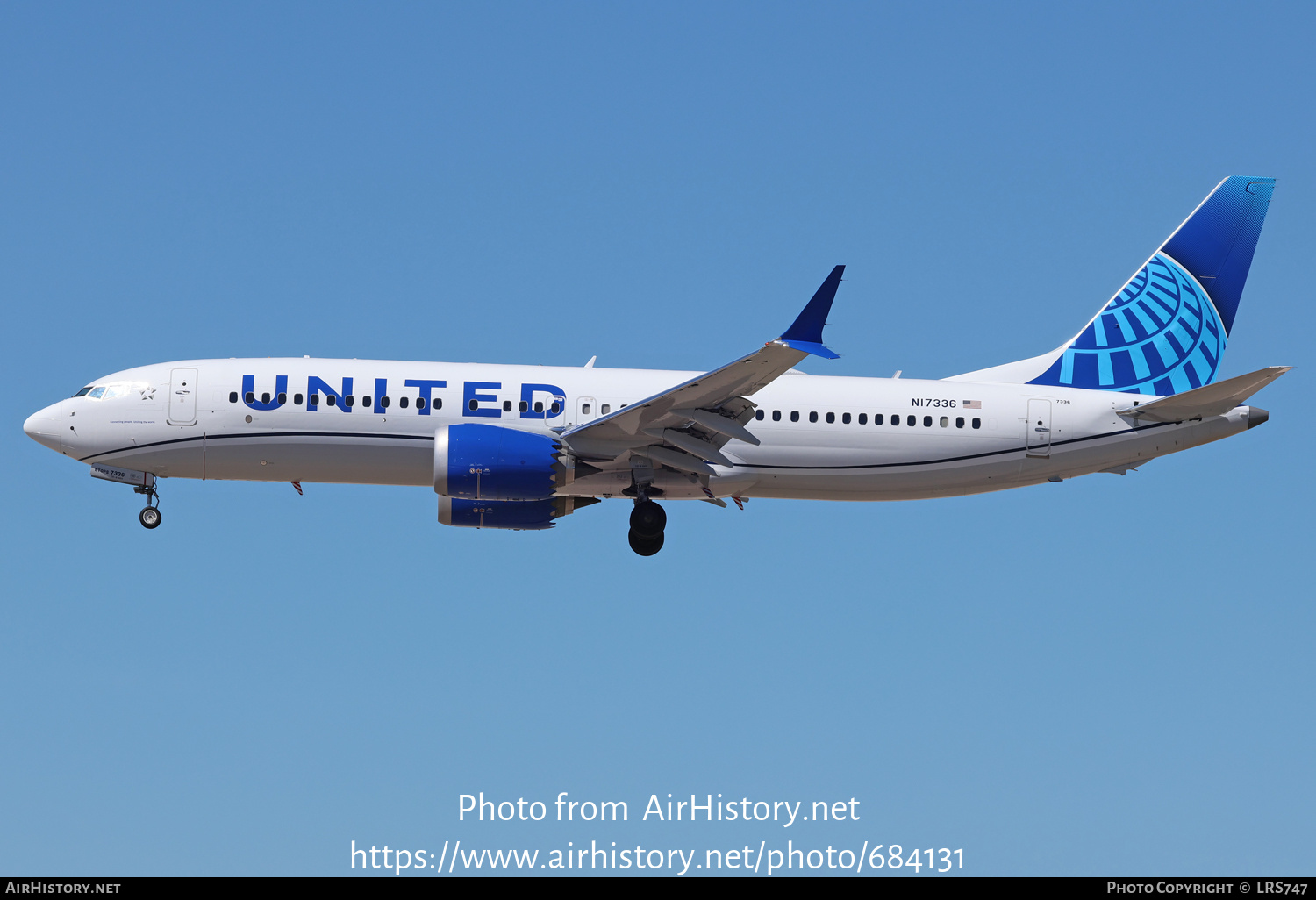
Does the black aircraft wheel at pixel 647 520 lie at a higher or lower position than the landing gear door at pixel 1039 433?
lower

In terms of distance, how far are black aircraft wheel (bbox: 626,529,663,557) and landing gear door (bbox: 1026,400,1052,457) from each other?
8918 mm

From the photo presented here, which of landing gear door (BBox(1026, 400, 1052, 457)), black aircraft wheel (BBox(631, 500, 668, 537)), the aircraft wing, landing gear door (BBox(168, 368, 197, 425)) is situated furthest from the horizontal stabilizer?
landing gear door (BBox(168, 368, 197, 425))

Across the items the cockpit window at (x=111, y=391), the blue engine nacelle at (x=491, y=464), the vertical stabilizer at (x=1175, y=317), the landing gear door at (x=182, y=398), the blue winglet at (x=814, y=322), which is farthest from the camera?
the vertical stabilizer at (x=1175, y=317)

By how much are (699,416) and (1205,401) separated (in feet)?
38.1

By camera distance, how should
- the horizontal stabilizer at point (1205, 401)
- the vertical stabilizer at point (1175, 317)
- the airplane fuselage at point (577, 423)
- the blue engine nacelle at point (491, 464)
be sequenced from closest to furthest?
the blue engine nacelle at point (491, 464)
the horizontal stabilizer at point (1205, 401)
the airplane fuselage at point (577, 423)
the vertical stabilizer at point (1175, 317)

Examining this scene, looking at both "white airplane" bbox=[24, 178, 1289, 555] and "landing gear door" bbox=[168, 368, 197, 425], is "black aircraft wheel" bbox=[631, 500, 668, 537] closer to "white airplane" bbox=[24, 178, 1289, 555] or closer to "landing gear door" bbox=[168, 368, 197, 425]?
"white airplane" bbox=[24, 178, 1289, 555]

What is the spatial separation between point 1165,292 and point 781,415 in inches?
483

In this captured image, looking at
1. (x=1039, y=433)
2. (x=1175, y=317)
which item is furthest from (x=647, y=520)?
(x=1175, y=317)

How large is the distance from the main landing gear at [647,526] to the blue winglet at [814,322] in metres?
6.76

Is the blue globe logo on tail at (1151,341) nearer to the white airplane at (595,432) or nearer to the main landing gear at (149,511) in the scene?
the white airplane at (595,432)

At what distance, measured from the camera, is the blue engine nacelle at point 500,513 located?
111 feet

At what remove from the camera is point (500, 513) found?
3416 cm

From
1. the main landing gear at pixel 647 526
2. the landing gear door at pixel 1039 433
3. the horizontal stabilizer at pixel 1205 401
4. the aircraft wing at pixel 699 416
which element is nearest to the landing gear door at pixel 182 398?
the aircraft wing at pixel 699 416

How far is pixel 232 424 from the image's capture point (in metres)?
33.1
